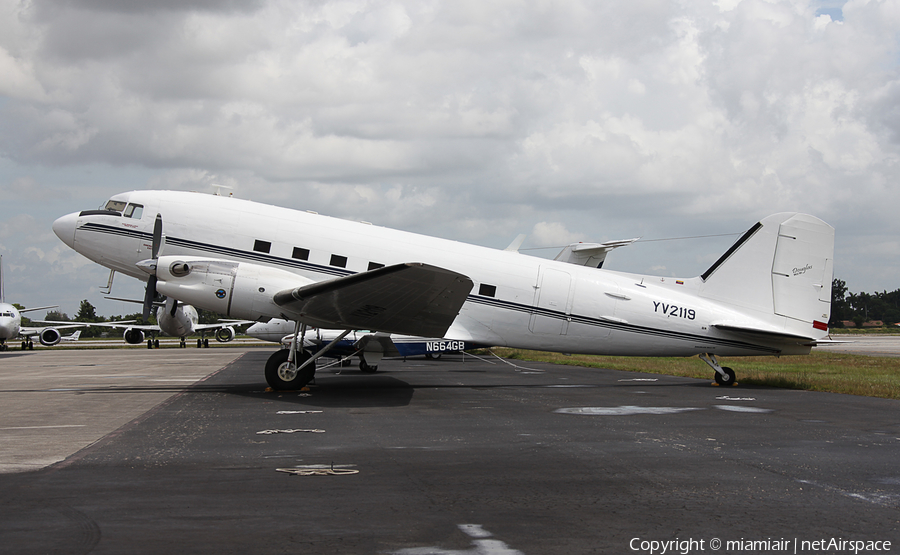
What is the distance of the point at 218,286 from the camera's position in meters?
14.4

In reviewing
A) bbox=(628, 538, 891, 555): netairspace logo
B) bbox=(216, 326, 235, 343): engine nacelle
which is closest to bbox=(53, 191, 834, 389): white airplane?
bbox=(628, 538, 891, 555): netairspace logo

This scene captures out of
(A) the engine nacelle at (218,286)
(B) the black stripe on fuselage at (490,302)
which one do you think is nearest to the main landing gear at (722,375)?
(B) the black stripe on fuselage at (490,302)

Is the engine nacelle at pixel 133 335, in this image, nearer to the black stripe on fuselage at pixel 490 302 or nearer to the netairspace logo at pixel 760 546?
the black stripe on fuselage at pixel 490 302

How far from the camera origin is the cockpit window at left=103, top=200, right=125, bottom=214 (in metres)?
15.7

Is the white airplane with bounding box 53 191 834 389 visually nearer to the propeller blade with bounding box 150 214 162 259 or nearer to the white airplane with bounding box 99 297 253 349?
the propeller blade with bounding box 150 214 162 259

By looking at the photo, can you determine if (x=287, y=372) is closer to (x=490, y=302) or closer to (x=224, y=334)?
(x=490, y=302)

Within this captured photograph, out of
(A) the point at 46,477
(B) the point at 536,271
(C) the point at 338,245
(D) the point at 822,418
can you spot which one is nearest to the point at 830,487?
(D) the point at 822,418

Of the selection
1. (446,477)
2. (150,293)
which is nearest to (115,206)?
(150,293)

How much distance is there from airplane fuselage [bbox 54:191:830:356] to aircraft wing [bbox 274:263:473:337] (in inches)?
49.6

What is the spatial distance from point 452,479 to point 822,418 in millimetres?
8065

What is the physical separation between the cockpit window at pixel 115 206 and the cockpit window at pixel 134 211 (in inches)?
6.7

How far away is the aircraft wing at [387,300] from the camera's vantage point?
12.1m

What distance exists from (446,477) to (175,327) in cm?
2691

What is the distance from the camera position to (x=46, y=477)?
6445 mm
